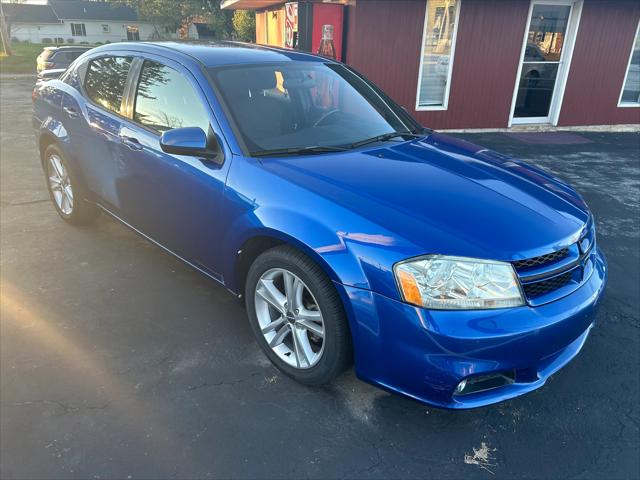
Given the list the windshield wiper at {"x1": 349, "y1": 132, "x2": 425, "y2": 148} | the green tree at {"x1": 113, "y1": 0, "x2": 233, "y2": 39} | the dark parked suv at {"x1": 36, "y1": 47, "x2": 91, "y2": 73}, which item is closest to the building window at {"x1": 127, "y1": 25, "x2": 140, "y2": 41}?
the green tree at {"x1": 113, "y1": 0, "x2": 233, "y2": 39}

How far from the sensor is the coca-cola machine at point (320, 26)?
9.12 meters

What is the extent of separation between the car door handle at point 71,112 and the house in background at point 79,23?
6989 centimetres

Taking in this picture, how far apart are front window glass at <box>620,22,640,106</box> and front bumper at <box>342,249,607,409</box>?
1112cm

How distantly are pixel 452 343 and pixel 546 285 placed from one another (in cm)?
61

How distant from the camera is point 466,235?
217 cm

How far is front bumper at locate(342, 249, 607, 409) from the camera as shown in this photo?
6.66ft

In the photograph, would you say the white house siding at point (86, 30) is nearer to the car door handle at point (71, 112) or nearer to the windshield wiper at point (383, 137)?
the car door handle at point (71, 112)

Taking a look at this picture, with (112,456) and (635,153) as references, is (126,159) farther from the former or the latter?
(635,153)

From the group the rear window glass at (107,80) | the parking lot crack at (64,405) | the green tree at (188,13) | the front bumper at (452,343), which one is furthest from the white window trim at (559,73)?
the green tree at (188,13)

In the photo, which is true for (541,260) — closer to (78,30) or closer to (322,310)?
(322,310)

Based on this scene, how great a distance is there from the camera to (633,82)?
1110 cm

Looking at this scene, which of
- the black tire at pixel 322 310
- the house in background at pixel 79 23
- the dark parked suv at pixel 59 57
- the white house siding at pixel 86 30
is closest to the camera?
the black tire at pixel 322 310

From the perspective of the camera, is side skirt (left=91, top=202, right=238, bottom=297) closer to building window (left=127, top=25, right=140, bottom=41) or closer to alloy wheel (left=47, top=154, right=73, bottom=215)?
alloy wheel (left=47, top=154, right=73, bottom=215)

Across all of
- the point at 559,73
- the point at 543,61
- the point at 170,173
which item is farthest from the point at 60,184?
the point at 559,73
